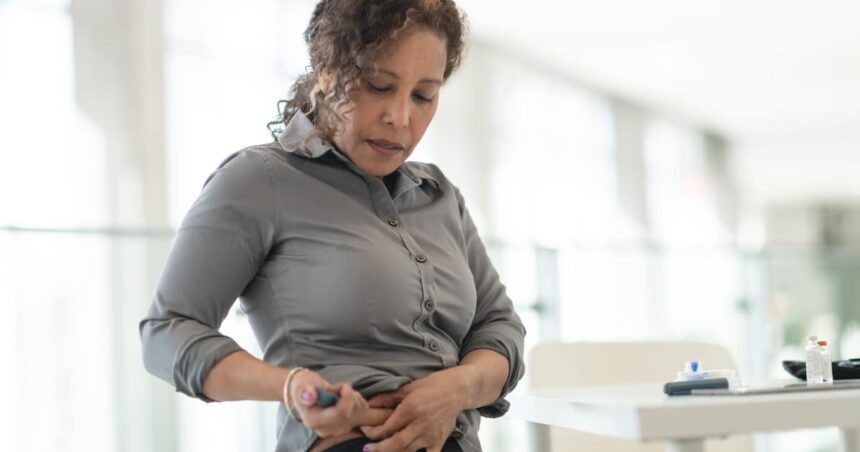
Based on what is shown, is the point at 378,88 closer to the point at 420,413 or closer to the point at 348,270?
the point at 348,270

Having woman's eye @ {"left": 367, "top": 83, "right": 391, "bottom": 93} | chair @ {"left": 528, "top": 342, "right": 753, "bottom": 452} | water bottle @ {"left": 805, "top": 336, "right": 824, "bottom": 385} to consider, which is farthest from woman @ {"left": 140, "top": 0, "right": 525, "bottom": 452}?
chair @ {"left": 528, "top": 342, "right": 753, "bottom": 452}

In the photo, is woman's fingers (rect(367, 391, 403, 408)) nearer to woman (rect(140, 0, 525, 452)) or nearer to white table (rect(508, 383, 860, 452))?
woman (rect(140, 0, 525, 452))

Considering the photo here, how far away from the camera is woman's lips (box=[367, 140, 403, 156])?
1310 mm

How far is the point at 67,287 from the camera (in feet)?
10.7

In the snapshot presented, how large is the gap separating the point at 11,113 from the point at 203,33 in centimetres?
118

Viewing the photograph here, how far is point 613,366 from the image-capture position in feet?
6.62

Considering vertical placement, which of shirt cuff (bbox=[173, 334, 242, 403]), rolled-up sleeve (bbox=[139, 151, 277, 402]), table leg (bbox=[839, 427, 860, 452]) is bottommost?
table leg (bbox=[839, 427, 860, 452])

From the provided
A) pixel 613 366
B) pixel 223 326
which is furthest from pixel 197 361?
pixel 223 326

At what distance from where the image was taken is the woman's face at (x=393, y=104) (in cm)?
128

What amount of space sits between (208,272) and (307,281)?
0.11m

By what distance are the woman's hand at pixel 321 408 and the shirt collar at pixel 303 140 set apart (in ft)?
Result: 1.08

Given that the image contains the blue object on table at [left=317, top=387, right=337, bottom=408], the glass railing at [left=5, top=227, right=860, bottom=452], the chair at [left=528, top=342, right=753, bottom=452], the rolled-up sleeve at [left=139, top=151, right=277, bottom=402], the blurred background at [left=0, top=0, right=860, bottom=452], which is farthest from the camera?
the blurred background at [left=0, top=0, right=860, bottom=452]

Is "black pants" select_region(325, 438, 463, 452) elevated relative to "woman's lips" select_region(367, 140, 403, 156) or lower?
lower

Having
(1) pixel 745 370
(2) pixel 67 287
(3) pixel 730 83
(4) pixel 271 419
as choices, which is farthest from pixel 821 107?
(2) pixel 67 287
